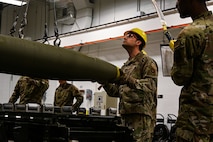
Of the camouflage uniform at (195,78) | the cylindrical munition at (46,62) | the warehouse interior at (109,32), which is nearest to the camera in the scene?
the cylindrical munition at (46,62)

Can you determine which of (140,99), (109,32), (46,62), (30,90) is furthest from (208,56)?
(109,32)

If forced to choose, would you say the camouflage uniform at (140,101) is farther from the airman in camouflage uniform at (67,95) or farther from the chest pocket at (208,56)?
the airman in camouflage uniform at (67,95)

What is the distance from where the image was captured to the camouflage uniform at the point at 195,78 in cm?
198

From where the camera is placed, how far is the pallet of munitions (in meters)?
2.05

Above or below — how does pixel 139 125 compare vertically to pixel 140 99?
below

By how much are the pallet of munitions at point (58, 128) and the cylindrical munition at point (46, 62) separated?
1.09ft

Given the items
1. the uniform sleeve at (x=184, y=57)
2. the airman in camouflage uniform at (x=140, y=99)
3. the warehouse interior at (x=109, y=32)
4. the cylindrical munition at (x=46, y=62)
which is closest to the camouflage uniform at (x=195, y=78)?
the uniform sleeve at (x=184, y=57)

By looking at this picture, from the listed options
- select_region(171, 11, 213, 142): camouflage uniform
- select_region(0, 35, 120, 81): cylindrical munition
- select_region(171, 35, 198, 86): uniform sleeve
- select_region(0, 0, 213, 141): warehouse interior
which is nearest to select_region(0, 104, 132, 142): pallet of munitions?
select_region(0, 35, 120, 81): cylindrical munition

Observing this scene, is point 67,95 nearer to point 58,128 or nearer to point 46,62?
point 58,128

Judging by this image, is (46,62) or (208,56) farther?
(208,56)

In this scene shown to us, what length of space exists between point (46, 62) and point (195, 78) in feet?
2.83

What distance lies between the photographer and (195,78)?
6.66ft

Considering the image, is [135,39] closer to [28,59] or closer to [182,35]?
[182,35]

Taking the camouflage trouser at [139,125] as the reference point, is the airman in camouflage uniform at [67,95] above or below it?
above
